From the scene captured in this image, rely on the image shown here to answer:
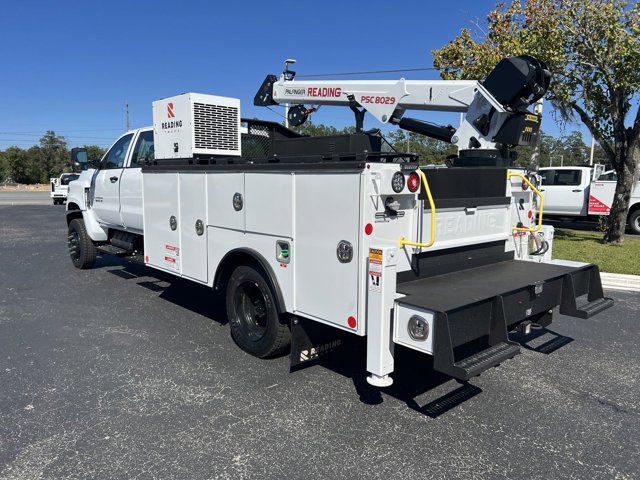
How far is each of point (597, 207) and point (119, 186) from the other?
591 inches

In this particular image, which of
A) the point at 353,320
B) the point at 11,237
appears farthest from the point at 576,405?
the point at 11,237

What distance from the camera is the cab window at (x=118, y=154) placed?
25.2 feet

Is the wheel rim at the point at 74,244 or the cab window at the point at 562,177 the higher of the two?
the cab window at the point at 562,177

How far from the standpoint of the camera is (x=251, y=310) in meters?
4.98

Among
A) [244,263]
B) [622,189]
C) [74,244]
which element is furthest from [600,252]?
[74,244]

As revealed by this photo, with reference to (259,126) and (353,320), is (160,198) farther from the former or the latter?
(353,320)

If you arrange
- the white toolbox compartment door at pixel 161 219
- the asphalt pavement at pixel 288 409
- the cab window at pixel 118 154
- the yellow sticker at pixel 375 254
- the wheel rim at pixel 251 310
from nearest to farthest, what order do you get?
the asphalt pavement at pixel 288 409 → the yellow sticker at pixel 375 254 → the wheel rim at pixel 251 310 → the white toolbox compartment door at pixel 161 219 → the cab window at pixel 118 154

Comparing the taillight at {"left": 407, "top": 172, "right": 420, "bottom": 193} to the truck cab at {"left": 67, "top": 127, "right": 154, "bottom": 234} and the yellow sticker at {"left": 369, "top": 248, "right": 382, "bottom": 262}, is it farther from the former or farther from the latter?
the truck cab at {"left": 67, "top": 127, "right": 154, "bottom": 234}

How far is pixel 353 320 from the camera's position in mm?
3693

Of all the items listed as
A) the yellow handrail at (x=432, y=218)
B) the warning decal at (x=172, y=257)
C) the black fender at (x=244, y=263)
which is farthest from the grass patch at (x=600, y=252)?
the warning decal at (x=172, y=257)

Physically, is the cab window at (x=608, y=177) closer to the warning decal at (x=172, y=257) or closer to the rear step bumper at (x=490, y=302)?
the rear step bumper at (x=490, y=302)

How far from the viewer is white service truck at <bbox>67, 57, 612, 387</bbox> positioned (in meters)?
3.54

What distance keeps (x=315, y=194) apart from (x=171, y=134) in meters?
2.85

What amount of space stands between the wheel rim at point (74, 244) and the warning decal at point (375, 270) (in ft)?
23.7
